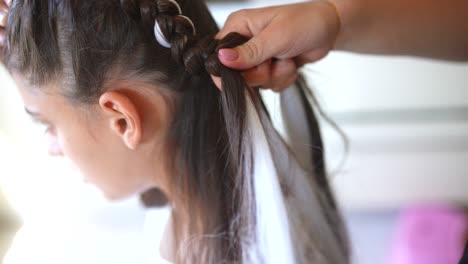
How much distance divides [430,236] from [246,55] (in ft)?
3.41

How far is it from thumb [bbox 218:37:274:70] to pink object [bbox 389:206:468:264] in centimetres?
92

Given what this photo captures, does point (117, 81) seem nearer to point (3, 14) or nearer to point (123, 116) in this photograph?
point (123, 116)

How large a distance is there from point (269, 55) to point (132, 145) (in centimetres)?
23

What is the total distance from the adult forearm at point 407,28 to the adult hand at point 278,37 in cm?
6

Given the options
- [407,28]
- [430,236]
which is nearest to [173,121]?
[407,28]

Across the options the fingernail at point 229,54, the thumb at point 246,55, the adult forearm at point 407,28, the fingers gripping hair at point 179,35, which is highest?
the fingers gripping hair at point 179,35

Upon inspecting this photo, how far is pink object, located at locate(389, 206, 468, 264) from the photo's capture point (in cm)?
130

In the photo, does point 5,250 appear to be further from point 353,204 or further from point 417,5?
point 353,204

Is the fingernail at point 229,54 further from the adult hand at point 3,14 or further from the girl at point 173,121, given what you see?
the adult hand at point 3,14

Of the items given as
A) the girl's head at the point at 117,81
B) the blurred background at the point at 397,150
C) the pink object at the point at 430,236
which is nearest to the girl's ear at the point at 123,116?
the girl's head at the point at 117,81

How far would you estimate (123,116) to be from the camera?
0.65 m

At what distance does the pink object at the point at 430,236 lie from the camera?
1.30m

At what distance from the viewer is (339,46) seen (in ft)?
2.54

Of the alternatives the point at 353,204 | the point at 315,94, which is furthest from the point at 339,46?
the point at 353,204
